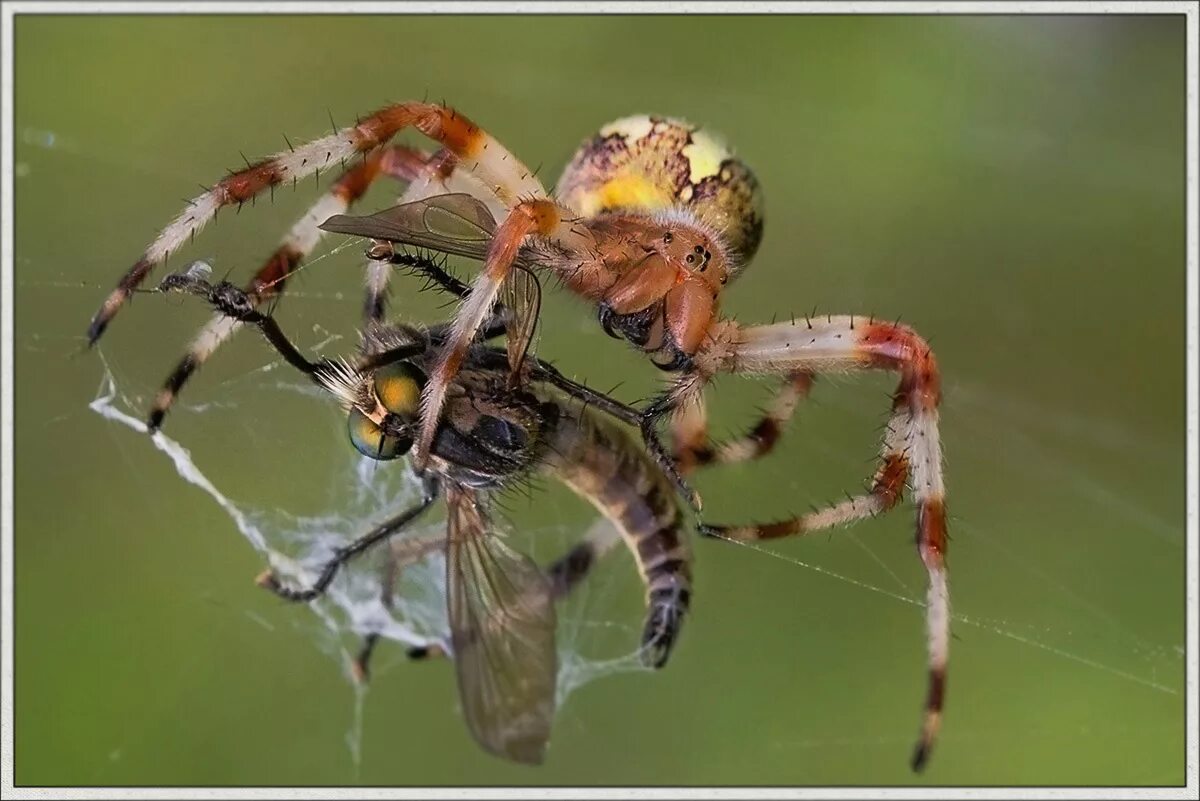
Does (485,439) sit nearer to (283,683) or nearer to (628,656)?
(628,656)

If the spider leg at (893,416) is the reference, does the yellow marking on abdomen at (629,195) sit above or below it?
above

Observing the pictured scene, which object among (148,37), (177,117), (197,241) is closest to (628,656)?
(197,241)

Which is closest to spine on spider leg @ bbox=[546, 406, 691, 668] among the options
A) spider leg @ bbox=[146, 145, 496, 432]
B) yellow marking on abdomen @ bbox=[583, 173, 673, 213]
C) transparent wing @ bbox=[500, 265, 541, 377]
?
transparent wing @ bbox=[500, 265, 541, 377]

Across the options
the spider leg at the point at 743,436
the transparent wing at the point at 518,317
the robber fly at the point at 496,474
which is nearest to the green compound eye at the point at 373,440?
the robber fly at the point at 496,474

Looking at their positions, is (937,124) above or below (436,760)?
above

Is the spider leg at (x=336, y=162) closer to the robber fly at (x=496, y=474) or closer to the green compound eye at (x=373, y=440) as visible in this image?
the robber fly at (x=496, y=474)

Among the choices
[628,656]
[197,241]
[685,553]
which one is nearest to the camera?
[197,241]
